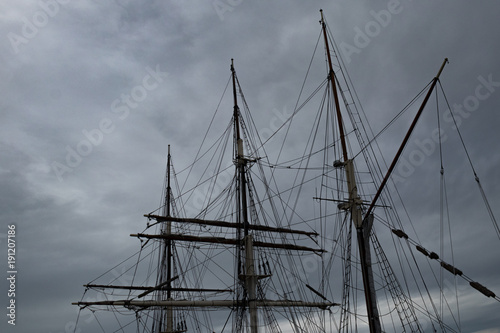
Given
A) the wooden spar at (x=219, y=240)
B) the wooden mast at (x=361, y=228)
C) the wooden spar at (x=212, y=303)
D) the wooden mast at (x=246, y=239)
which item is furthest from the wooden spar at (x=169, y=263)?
the wooden mast at (x=361, y=228)

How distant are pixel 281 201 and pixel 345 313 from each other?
577 inches

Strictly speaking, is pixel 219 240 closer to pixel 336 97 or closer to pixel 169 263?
pixel 169 263

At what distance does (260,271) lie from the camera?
3375 centimetres

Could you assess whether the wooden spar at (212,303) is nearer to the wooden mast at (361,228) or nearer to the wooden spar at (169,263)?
the wooden spar at (169,263)

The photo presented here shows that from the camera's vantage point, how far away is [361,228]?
23.1 m

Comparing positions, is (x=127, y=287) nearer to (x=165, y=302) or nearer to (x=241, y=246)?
(x=165, y=302)

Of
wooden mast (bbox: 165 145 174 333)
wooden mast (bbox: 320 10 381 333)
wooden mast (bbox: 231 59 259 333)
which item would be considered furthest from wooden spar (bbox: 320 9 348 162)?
wooden mast (bbox: 165 145 174 333)

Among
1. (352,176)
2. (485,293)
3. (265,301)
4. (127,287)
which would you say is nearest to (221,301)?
(265,301)

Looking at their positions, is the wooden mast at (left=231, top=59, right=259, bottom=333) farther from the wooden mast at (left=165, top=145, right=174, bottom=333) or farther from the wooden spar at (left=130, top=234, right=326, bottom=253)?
the wooden mast at (left=165, top=145, right=174, bottom=333)

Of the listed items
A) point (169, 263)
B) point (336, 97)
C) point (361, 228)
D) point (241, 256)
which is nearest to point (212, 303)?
point (241, 256)

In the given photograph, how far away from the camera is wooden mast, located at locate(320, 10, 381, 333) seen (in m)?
21.0

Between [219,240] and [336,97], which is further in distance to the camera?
[219,240]

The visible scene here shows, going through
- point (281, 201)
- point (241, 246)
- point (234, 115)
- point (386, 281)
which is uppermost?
point (234, 115)

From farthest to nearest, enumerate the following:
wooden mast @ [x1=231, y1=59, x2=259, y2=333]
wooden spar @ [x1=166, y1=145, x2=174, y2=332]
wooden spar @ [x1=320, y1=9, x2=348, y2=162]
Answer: wooden spar @ [x1=166, y1=145, x2=174, y2=332], wooden mast @ [x1=231, y1=59, x2=259, y2=333], wooden spar @ [x1=320, y1=9, x2=348, y2=162]
